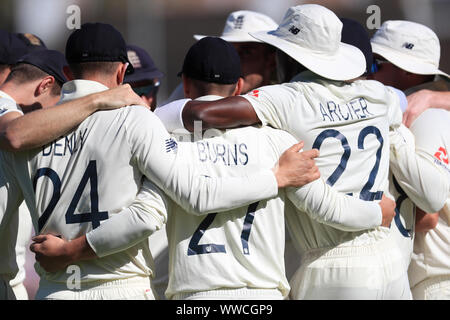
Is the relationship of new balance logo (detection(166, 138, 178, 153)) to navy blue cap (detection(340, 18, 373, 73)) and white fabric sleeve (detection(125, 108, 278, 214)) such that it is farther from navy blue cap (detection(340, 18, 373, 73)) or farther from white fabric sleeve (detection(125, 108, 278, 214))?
navy blue cap (detection(340, 18, 373, 73))

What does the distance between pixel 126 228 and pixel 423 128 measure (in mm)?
2184

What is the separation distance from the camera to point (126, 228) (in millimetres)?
3609

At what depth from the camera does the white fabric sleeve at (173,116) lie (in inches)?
157

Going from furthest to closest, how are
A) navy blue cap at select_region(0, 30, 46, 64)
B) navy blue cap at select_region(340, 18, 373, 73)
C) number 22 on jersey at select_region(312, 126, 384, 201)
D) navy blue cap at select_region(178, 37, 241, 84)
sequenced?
navy blue cap at select_region(0, 30, 46, 64)
navy blue cap at select_region(340, 18, 373, 73)
number 22 on jersey at select_region(312, 126, 384, 201)
navy blue cap at select_region(178, 37, 241, 84)

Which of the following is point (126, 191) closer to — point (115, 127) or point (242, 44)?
point (115, 127)

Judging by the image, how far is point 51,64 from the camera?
16.1 ft

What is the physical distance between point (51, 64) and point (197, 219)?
1.76 meters

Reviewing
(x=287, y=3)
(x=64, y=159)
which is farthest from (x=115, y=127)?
(x=287, y=3)

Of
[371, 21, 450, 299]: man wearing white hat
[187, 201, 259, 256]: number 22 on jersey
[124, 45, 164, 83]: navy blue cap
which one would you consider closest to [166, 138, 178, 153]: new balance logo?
[187, 201, 259, 256]: number 22 on jersey

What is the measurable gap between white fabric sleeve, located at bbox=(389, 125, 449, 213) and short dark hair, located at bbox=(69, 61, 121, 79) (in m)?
1.78

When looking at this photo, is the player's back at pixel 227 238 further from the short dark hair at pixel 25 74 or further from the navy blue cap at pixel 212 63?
the short dark hair at pixel 25 74

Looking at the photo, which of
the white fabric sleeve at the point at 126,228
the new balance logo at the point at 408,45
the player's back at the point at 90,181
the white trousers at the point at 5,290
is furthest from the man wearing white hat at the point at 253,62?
the white fabric sleeve at the point at 126,228


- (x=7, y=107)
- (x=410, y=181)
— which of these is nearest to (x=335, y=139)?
(x=410, y=181)

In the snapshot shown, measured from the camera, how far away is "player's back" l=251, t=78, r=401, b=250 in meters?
4.12
